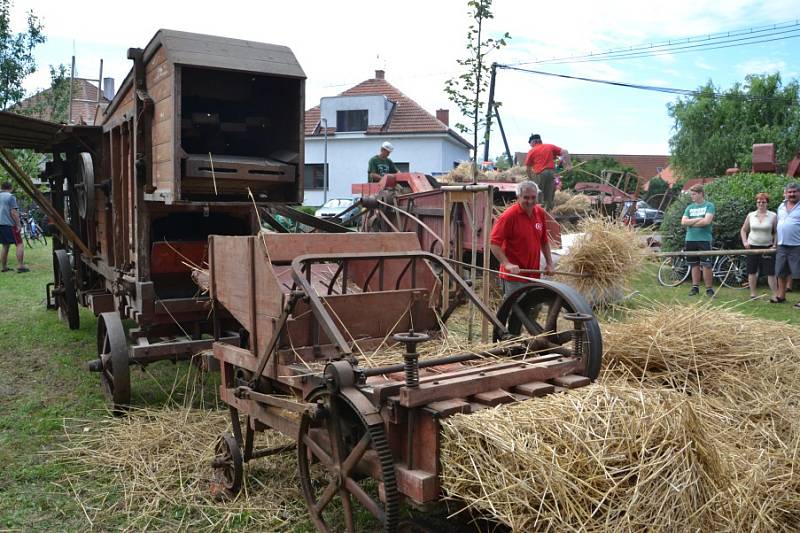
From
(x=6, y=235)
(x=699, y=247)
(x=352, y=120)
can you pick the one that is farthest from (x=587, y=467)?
(x=352, y=120)

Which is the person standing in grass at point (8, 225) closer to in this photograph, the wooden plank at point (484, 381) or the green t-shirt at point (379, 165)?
the green t-shirt at point (379, 165)

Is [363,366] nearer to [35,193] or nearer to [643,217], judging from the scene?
[35,193]

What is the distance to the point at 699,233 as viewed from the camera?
1077cm

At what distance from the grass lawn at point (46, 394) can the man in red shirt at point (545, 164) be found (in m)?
2.10

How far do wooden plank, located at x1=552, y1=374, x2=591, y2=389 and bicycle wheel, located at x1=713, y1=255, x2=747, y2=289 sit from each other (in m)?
9.53

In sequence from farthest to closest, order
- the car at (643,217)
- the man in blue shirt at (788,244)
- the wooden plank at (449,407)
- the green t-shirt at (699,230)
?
the car at (643,217) < the green t-shirt at (699,230) < the man in blue shirt at (788,244) < the wooden plank at (449,407)

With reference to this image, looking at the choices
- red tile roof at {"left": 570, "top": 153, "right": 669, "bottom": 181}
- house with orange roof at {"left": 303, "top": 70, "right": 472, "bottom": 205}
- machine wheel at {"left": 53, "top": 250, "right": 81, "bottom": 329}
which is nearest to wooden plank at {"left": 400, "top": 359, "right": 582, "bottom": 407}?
machine wheel at {"left": 53, "top": 250, "right": 81, "bottom": 329}

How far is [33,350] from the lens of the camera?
7.78 meters

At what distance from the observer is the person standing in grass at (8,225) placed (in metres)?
14.0

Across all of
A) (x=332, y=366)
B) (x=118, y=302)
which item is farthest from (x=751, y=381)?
(x=118, y=302)

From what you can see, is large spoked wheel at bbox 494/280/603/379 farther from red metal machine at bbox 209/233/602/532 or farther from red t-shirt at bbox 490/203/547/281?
red t-shirt at bbox 490/203/547/281

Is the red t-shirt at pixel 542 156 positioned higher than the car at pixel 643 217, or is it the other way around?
the red t-shirt at pixel 542 156

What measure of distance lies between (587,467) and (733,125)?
4797 centimetres

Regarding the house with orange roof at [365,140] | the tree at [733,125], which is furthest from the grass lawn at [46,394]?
the tree at [733,125]
